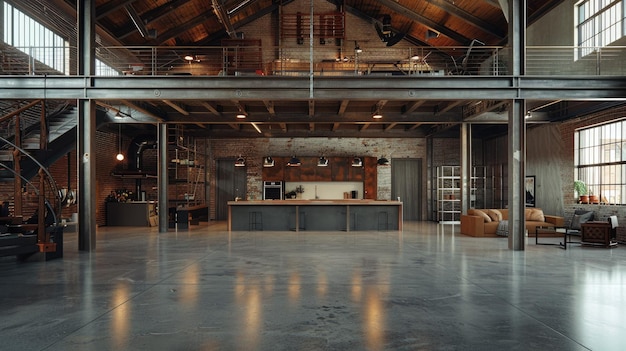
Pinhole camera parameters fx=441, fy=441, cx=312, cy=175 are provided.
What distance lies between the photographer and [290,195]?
56.0 feet

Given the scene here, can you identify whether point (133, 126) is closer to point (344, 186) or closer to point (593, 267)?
point (344, 186)

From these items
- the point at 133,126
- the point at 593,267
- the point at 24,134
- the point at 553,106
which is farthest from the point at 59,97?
the point at 553,106

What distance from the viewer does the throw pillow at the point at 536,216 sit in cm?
1216

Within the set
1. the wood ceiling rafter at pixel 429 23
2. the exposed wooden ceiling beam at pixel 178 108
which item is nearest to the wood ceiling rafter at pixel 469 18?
the wood ceiling rafter at pixel 429 23

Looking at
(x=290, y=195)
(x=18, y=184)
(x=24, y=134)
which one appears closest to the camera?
(x=18, y=184)

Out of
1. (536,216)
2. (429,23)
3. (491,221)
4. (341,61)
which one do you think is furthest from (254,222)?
(429,23)

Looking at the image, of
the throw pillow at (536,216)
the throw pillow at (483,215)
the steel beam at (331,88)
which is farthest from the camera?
the throw pillow at (536,216)

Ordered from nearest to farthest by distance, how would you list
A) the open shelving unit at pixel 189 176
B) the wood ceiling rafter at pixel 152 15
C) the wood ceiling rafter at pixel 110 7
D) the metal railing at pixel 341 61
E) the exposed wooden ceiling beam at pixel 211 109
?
the metal railing at pixel 341 61
the exposed wooden ceiling beam at pixel 211 109
the wood ceiling rafter at pixel 110 7
the wood ceiling rafter at pixel 152 15
the open shelving unit at pixel 189 176

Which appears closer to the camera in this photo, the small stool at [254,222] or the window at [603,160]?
the window at [603,160]

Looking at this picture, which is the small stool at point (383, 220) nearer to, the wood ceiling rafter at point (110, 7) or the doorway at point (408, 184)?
the doorway at point (408, 184)

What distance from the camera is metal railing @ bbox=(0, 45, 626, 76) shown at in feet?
33.2

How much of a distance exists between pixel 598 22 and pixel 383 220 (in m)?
7.53

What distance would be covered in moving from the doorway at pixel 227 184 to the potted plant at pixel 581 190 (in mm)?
11259

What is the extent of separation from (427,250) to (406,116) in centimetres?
499
